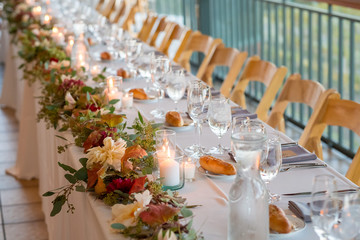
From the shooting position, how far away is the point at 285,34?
5.91 m

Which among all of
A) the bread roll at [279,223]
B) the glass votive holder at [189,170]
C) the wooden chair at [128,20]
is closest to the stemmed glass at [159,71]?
the glass votive holder at [189,170]

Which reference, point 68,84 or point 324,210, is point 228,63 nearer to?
point 68,84

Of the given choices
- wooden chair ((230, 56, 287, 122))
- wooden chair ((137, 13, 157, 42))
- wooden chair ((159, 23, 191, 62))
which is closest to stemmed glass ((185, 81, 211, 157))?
wooden chair ((230, 56, 287, 122))

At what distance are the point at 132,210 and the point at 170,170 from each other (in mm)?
326

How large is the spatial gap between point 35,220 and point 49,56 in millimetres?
1066

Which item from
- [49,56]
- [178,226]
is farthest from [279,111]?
[178,226]

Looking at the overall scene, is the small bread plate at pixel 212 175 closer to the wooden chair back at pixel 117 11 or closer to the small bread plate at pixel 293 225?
the small bread plate at pixel 293 225

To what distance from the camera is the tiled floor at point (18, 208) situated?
3914 millimetres

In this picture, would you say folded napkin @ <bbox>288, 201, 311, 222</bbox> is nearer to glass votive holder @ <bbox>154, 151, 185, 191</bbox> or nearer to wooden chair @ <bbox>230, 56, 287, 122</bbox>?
glass votive holder @ <bbox>154, 151, 185, 191</bbox>

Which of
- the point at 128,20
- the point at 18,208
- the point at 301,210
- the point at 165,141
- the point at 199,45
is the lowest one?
the point at 18,208

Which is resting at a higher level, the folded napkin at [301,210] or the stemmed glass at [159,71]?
the stemmed glass at [159,71]

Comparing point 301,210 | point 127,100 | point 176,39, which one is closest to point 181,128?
point 127,100

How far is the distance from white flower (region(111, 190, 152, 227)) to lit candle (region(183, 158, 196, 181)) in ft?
1.34

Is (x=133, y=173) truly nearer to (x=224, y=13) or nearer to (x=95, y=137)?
(x=95, y=137)
